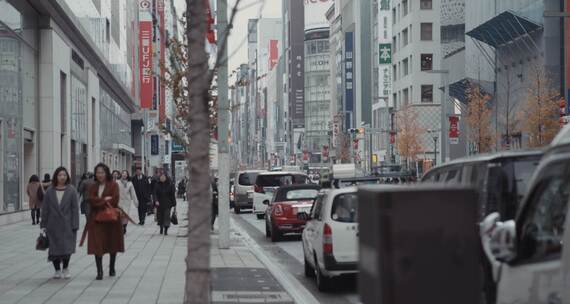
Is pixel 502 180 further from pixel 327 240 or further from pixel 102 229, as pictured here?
pixel 102 229

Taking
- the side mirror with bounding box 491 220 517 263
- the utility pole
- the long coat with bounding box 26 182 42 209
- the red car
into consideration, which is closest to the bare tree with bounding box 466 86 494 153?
the long coat with bounding box 26 182 42 209

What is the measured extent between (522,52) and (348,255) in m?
45.8

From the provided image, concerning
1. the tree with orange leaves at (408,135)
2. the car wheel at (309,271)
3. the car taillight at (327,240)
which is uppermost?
the tree with orange leaves at (408,135)

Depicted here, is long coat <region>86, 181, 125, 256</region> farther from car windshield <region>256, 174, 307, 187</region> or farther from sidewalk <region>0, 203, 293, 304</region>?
car windshield <region>256, 174, 307, 187</region>

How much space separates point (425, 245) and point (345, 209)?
32.1ft

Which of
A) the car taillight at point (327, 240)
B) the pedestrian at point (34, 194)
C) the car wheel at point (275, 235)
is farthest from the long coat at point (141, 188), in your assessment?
the car taillight at point (327, 240)

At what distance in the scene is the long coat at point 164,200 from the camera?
27609 millimetres

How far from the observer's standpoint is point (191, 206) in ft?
17.7

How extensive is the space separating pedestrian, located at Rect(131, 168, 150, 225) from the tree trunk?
2752 cm

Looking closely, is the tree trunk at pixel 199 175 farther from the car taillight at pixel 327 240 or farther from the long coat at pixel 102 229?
the long coat at pixel 102 229

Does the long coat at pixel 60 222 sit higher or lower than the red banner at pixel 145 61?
lower

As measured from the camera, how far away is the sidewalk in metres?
12.7

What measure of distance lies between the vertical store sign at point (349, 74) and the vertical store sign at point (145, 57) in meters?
51.0

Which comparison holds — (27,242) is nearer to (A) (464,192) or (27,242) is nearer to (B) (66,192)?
(B) (66,192)
